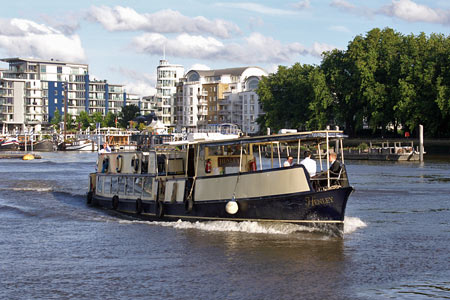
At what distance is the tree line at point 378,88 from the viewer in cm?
10275

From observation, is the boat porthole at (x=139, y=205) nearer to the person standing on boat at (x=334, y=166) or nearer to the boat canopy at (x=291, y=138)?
the boat canopy at (x=291, y=138)

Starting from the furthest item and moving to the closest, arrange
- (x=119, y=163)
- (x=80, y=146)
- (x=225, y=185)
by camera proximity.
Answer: (x=80, y=146) → (x=119, y=163) → (x=225, y=185)

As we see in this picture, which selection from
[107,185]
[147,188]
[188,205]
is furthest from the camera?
[107,185]

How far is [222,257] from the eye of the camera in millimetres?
23281

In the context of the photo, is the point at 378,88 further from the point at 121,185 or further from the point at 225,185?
the point at 225,185

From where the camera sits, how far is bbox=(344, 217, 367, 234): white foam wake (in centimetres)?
2863

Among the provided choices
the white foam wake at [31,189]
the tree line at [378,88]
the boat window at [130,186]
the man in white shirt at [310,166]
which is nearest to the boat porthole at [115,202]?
the boat window at [130,186]

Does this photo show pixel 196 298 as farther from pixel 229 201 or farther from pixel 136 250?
pixel 229 201

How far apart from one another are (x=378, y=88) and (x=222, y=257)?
3510 inches

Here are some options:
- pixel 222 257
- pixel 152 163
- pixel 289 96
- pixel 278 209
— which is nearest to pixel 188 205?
pixel 152 163

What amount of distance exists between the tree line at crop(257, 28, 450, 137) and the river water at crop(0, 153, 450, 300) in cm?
6881

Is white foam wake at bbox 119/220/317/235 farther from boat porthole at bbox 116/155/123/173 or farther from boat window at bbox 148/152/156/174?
boat porthole at bbox 116/155/123/173

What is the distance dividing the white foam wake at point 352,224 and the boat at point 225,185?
2.94 metres

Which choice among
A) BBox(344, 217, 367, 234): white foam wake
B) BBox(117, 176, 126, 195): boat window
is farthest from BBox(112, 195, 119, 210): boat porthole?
BBox(344, 217, 367, 234): white foam wake
